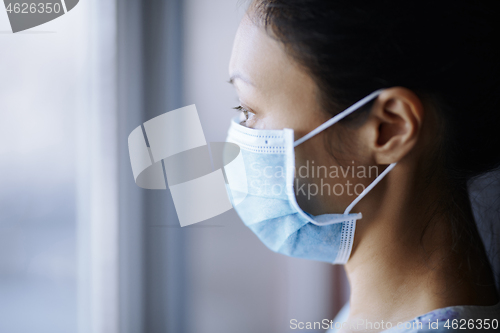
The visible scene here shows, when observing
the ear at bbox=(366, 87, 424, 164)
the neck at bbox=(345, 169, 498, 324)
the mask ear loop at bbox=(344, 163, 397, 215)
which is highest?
the ear at bbox=(366, 87, 424, 164)

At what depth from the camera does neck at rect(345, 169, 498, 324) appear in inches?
24.9

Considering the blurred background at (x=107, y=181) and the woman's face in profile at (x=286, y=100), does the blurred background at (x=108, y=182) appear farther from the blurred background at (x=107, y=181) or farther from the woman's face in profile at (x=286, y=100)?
the woman's face in profile at (x=286, y=100)

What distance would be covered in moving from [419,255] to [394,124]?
0.26m

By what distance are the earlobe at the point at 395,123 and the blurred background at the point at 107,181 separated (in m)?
Answer: 0.67

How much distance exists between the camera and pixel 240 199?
0.74 metres

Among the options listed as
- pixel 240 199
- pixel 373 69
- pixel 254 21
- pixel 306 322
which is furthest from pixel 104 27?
pixel 306 322

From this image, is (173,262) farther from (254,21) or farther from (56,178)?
(254,21)

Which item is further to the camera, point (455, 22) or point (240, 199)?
point (240, 199)

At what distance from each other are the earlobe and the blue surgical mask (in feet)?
0.11

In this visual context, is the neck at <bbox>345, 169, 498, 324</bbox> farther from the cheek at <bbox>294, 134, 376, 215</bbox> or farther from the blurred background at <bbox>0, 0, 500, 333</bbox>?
the blurred background at <bbox>0, 0, 500, 333</bbox>

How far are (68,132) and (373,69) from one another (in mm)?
799

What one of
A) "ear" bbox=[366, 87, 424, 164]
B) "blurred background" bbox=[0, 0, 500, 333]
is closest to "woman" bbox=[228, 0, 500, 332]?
"ear" bbox=[366, 87, 424, 164]

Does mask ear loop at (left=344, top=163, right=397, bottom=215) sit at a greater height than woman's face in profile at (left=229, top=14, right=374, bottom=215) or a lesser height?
lesser

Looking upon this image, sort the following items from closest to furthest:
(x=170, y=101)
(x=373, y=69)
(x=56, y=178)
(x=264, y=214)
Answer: (x=373, y=69), (x=264, y=214), (x=56, y=178), (x=170, y=101)
